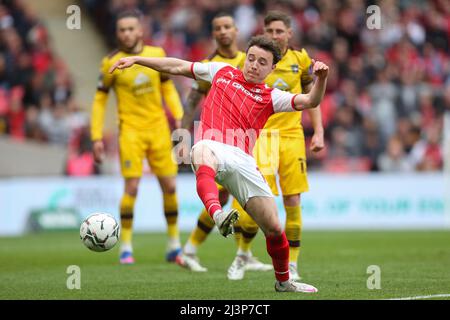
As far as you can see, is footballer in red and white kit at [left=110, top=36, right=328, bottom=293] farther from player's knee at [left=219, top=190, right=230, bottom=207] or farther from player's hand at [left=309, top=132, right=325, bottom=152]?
player's knee at [left=219, top=190, right=230, bottom=207]

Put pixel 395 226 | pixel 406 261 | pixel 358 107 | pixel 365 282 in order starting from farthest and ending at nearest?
pixel 358 107, pixel 395 226, pixel 406 261, pixel 365 282

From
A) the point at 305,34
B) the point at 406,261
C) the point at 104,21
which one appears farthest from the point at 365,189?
the point at 104,21

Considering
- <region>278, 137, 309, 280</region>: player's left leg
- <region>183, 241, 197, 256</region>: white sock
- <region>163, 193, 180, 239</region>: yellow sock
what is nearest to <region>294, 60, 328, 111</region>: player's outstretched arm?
<region>278, 137, 309, 280</region>: player's left leg

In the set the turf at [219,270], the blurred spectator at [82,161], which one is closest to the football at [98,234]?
the turf at [219,270]

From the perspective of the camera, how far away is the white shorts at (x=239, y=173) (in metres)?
7.44

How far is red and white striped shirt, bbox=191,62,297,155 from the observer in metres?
7.72

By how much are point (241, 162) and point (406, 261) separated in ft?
13.4

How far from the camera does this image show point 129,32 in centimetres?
1111

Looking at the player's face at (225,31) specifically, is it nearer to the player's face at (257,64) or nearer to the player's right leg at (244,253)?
the player's right leg at (244,253)

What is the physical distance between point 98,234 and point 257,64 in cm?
220

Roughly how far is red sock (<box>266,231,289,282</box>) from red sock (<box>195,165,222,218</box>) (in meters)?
0.65

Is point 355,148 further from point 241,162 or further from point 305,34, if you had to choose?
point 241,162

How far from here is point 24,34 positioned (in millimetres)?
21016

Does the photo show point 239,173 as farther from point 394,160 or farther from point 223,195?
point 394,160
